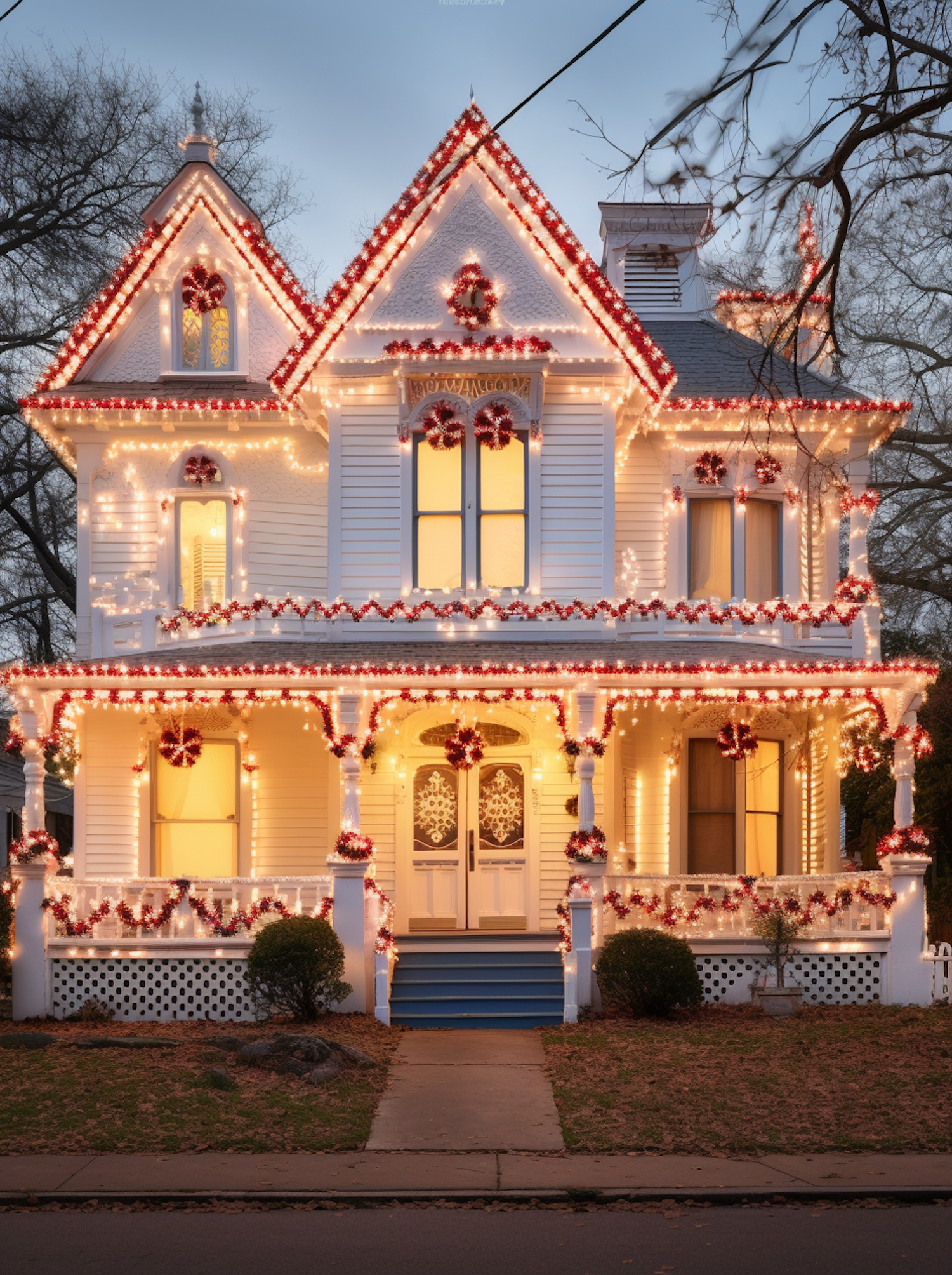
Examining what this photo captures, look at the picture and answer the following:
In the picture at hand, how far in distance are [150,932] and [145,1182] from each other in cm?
709

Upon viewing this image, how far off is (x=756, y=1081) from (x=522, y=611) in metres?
6.95

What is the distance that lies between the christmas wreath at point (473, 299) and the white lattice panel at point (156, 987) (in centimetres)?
801

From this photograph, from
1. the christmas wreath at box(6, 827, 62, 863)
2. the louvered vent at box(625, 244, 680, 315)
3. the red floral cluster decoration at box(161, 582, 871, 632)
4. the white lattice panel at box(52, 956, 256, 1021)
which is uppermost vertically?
the louvered vent at box(625, 244, 680, 315)

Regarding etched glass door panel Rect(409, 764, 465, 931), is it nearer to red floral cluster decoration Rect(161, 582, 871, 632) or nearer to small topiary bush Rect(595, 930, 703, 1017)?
red floral cluster decoration Rect(161, 582, 871, 632)

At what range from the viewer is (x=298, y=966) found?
15625 mm

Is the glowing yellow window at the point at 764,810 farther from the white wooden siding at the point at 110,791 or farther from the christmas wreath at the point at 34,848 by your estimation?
the christmas wreath at the point at 34,848

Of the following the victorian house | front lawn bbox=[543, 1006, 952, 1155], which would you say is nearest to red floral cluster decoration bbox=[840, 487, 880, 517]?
the victorian house

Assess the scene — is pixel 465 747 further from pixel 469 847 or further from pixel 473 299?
pixel 473 299

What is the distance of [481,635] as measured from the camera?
59.6 feet

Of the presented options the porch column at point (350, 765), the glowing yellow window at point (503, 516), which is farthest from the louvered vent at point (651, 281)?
the porch column at point (350, 765)

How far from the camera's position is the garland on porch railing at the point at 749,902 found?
17047 mm

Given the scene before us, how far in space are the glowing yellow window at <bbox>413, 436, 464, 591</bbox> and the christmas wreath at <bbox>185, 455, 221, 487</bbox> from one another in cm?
278

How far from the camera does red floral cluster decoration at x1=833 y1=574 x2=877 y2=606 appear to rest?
730 inches

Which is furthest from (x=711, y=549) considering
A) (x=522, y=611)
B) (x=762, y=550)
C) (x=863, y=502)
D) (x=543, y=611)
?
(x=522, y=611)
